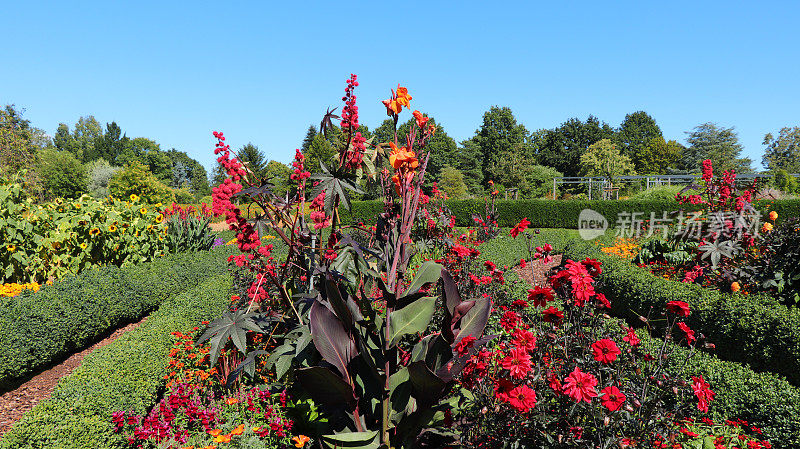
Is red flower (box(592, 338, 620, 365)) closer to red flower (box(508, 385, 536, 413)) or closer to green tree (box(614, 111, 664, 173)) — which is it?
red flower (box(508, 385, 536, 413))

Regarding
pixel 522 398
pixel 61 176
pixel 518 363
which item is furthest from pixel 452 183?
pixel 522 398

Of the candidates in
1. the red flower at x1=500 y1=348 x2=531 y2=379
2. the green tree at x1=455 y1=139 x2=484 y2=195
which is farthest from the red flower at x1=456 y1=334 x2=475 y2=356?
the green tree at x1=455 y1=139 x2=484 y2=195

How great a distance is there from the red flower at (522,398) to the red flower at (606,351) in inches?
12.4

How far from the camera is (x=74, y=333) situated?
174 inches

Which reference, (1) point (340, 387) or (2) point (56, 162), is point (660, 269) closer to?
(1) point (340, 387)

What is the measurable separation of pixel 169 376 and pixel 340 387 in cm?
216

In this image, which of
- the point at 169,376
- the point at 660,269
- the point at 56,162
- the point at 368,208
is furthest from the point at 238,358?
the point at 56,162

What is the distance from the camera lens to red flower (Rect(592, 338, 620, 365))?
5.57ft

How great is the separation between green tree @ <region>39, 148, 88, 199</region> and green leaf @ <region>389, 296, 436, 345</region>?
1405 inches

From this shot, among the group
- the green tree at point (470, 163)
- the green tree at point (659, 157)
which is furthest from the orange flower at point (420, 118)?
the green tree at point (659, 157)

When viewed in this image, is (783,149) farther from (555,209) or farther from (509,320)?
(509,320)

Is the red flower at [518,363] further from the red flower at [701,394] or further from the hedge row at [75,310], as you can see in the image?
the hedge row at [75,310]

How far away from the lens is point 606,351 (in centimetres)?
173

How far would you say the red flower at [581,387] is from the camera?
1.62 m
